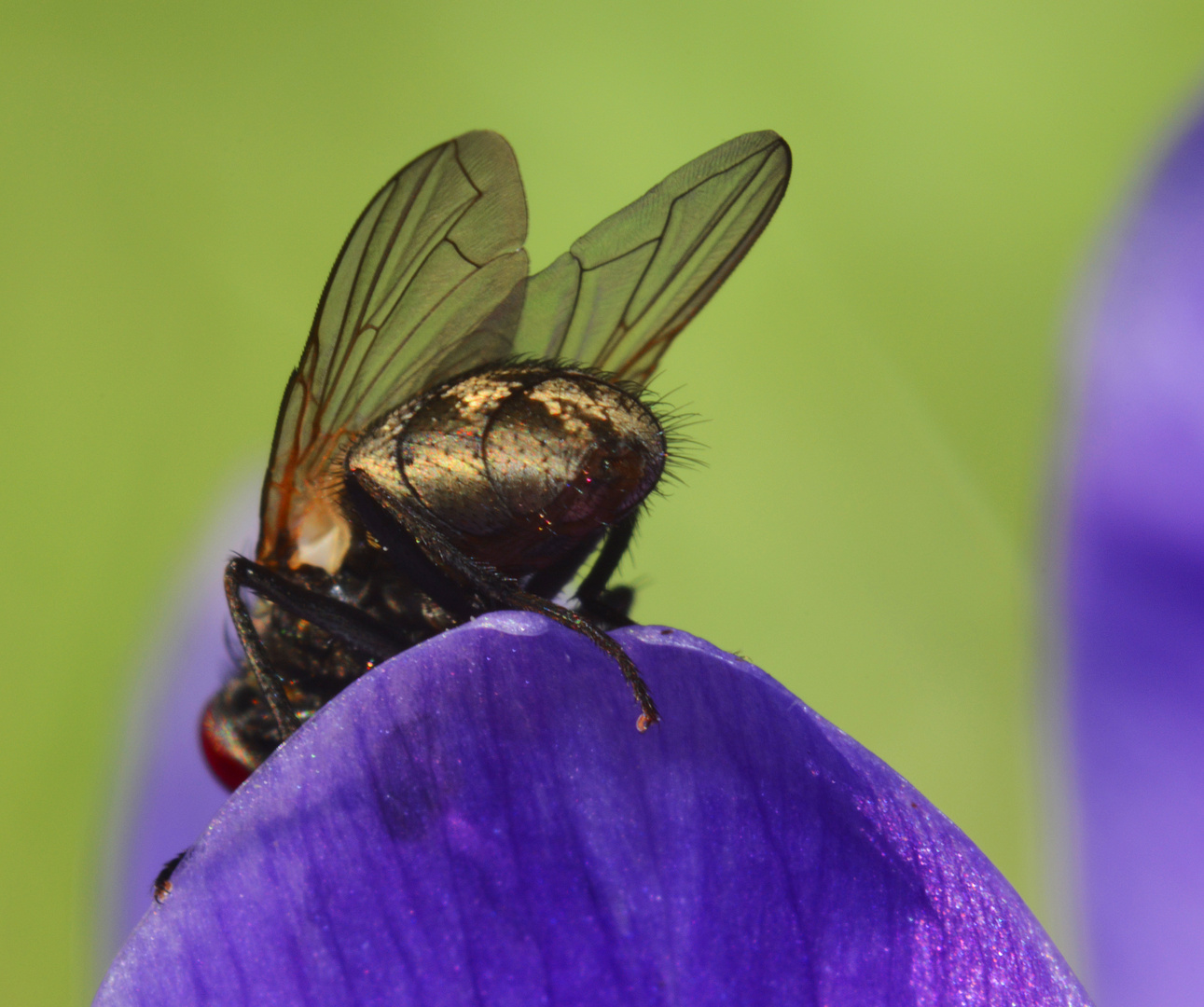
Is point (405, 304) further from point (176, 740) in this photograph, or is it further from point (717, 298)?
point (717, 298)

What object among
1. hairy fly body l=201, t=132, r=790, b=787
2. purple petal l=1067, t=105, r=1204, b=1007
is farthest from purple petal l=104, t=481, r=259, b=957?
purple petal l=1067, t=105, r=1204, b=1007

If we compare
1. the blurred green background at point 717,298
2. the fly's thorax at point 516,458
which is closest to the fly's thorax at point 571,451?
the fly's thorax at point 516,458

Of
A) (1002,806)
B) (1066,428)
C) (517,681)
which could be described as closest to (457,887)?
(517,681)

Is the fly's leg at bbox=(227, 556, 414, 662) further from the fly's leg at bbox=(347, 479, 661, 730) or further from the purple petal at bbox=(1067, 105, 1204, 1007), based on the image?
the purple petal at bbox=(1067, 105, 1204, 1007)

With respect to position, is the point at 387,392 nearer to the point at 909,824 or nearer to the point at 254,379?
the point at 909,824

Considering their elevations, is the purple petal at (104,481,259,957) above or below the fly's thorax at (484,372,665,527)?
below

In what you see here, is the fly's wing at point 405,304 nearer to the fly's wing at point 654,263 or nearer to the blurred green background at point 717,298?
the fly's wing at point 654,263
